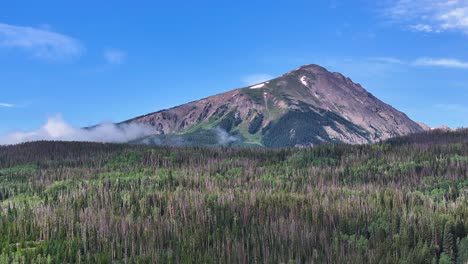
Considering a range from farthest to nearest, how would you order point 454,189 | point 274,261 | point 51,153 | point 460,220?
1. point 51,153
2. point 454,189
3. point 460,220
4. point 274,261

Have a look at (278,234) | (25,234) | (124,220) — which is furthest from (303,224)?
(25,234)

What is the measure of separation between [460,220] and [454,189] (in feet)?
45.7

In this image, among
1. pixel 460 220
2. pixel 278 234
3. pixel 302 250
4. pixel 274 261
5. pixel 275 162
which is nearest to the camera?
pixel 274 261

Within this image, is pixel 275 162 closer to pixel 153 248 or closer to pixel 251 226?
pixel 251 226

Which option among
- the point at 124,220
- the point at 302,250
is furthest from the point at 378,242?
the point at 124,220

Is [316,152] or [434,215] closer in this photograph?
[434,215]

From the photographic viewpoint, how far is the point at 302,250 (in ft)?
51.1

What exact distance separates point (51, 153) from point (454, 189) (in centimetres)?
6312

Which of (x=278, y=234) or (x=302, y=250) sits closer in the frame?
(x=302, y=250)

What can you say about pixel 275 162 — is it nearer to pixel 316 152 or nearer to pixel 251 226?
pixel 316 152

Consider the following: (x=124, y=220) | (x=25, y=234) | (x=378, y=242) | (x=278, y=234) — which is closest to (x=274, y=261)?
(x=278, y=234)

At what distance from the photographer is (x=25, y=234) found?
769 inches

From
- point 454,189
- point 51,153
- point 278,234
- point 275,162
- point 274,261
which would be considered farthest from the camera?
point 51,153

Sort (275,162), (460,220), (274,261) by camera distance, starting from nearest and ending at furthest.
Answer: (274,261), (460,220), (275,162)
